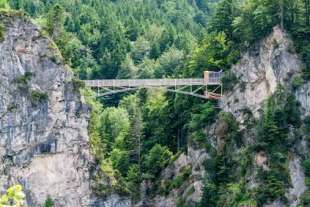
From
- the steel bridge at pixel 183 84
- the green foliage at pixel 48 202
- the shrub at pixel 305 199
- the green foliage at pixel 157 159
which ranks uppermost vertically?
the steel bridge at pixel 183 84

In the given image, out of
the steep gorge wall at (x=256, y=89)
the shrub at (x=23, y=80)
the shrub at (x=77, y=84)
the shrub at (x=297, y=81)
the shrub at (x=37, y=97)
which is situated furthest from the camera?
the shrub at (x=77, y=84)

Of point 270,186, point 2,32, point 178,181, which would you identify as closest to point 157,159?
point 178,181

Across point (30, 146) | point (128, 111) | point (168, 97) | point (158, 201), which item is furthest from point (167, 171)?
point (128, 111)

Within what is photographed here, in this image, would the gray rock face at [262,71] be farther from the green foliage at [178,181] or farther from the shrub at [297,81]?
the green foliage at [178,181]

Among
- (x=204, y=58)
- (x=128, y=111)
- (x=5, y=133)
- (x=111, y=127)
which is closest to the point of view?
(x=5, y=133)

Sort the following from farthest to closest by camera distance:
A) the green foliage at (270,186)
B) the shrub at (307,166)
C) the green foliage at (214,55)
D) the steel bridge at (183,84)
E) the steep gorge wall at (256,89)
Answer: the green foliage at (214,55) < the steel bridge at (183,84) < the steep gorge wall at (256,89) < the shrub at (307,166) < the green foliage at (270,186)

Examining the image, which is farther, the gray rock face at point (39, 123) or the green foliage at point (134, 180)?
the green foliage at point (134, 180)

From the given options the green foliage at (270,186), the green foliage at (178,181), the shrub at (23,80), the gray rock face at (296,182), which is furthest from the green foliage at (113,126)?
the gray rock face at (296,182)

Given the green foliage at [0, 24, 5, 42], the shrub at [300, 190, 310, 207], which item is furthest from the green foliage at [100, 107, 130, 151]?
the shrub at [300, 190, 310, 207]

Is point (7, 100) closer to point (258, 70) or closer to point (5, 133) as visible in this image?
point (5, 133)
